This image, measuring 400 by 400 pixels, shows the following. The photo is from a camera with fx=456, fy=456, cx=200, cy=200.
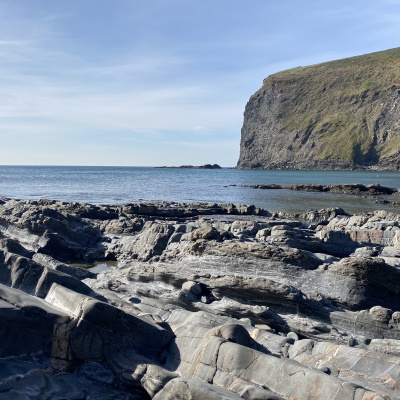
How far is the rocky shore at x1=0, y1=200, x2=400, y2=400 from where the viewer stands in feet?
23.7

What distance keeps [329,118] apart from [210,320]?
442ft

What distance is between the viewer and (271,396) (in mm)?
6387

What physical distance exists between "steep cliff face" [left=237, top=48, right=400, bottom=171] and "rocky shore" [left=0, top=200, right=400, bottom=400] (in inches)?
4473

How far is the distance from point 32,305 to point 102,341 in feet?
4.97

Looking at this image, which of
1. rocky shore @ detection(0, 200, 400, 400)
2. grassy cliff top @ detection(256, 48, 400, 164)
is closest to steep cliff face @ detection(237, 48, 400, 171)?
grassy cliff top @ detection(256, 48, 400, 164)

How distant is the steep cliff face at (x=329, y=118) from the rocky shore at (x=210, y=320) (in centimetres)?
11361

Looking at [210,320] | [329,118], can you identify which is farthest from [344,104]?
[210,320]

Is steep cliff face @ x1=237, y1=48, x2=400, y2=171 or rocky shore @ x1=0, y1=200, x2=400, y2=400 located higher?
steep cliff face @ x1=237, y1=48, x2=400, y2=171

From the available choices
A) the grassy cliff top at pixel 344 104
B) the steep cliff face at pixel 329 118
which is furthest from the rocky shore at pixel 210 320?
the grassy cliff top at pixel 344 104

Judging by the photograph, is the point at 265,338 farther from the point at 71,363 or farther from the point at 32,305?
the point at 32,305

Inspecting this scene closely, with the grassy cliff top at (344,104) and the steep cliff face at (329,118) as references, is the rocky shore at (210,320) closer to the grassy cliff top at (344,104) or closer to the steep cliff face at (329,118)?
the steep cliff face at (329,118)

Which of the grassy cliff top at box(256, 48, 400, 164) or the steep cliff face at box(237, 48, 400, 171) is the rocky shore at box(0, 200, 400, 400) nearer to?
the steep cliff face at box(237, 48, 400, 171)

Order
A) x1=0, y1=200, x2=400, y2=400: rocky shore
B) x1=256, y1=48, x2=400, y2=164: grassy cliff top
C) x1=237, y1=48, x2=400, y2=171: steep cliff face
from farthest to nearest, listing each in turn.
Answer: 1. x1=256, y1=48, x2=400, y2=164: grassy cliff top
2. x1=237, y1=48, x2=400, y2=171: steep cliff face
3. x1=0, y1=200, x2=400, y2=400: rocky shore

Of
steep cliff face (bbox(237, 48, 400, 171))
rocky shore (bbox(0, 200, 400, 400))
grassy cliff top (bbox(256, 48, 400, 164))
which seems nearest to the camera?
rocky shore (bbox(0, 200, 400, 400))
